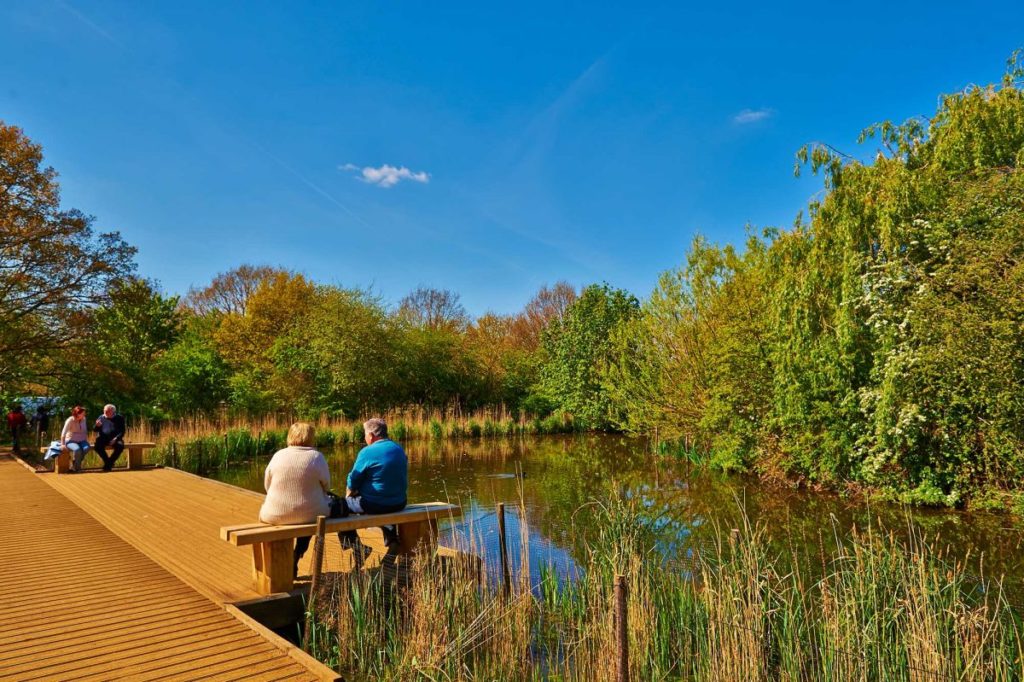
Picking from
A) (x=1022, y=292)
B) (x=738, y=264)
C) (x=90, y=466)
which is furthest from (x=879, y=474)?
(x=90, y=466)

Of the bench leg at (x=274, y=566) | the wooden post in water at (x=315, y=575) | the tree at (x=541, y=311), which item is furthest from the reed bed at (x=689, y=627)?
the tree at (x=541, y=311)

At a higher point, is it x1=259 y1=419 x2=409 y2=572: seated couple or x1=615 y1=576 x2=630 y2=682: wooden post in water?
x1=259 y1=419 x2=409 y2=572: seated couple

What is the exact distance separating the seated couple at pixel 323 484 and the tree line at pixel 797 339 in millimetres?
7390

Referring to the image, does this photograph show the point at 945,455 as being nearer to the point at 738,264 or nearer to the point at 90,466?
the point at 738,264

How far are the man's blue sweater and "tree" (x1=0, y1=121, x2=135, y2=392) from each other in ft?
57.9

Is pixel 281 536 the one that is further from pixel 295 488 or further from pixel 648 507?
pixel 648 507

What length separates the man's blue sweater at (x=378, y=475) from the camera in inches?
189

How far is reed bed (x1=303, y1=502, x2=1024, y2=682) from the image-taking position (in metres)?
3.09

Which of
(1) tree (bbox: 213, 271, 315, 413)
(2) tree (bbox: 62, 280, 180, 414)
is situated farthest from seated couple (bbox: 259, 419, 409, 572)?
(1) tree (bbox: 213, 271, 315, 413)

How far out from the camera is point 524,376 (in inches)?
1225

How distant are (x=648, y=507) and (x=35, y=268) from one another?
1821cm

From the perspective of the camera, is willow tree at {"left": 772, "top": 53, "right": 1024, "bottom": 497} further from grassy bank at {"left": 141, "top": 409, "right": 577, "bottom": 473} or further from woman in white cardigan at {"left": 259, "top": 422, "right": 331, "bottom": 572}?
grassy bank at {"left": 141, "top": 409, "right": 577, "bottom": 473}

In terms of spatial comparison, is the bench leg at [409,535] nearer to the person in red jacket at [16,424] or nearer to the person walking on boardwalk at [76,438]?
the person walking on boardwalk at [76,438]

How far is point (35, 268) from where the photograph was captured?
17.7m
